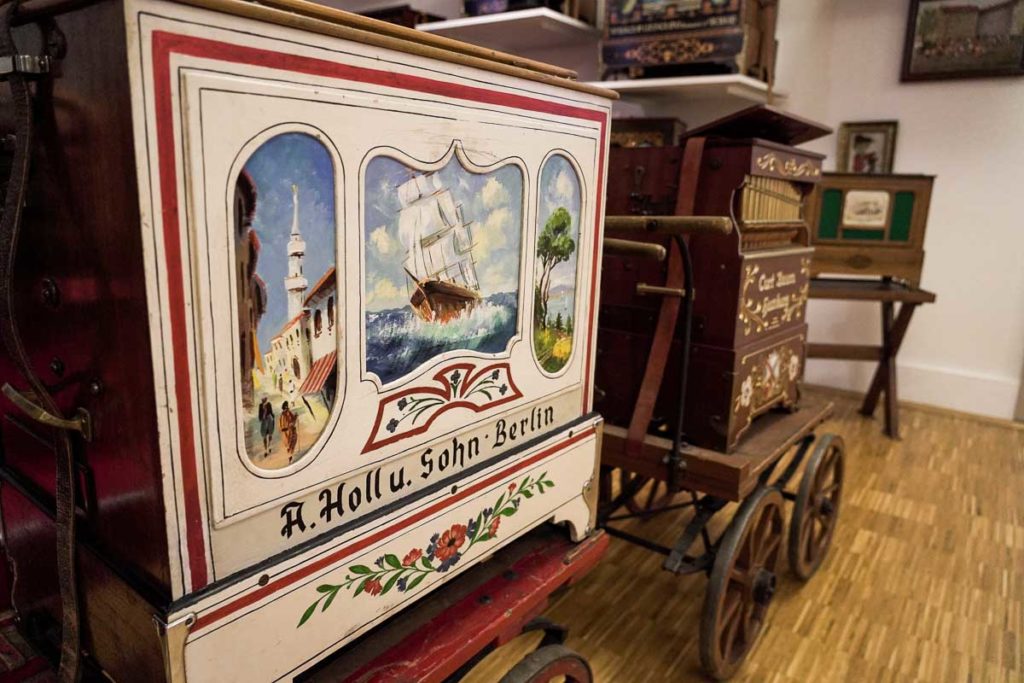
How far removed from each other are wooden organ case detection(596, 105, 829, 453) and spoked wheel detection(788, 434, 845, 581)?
29 centimetres

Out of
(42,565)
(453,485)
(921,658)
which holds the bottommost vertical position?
(921,658)

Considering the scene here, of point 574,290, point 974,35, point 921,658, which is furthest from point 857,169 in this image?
point 574,290

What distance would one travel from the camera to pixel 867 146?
4.15 meters

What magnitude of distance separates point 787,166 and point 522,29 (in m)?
1.90

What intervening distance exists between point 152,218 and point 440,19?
3.42m

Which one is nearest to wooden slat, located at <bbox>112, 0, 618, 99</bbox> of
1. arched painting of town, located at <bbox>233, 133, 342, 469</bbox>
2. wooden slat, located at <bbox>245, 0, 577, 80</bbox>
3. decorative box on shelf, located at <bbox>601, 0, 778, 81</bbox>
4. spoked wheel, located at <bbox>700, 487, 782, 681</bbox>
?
wooden slat, located at <bbox>245, 0, 577, 80</bbox>

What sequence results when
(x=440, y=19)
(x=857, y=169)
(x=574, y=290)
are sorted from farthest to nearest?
(x=857, y=169) → (x=440, y=19) → (x=574, y=290)

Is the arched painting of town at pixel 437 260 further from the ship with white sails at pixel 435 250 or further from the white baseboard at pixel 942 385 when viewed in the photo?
the white baseboard at pixel 942 385

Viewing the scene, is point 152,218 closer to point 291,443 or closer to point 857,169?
point 291,443

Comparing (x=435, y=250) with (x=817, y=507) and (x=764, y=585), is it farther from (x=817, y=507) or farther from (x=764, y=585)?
(x=817, y=507)

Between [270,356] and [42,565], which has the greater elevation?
[270,356]

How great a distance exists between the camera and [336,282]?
30.0 inches

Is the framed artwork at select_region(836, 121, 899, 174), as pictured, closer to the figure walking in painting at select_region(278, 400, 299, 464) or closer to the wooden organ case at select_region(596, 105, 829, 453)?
the wooden organ case at select_region(596, 105, 829, 453)

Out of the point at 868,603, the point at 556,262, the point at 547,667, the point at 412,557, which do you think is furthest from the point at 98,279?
the point at 868,603
